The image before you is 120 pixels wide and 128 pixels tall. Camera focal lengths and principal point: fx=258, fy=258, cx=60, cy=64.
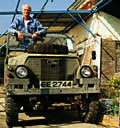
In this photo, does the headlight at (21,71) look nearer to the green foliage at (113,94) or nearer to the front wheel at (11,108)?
the front wheel at (11,108)

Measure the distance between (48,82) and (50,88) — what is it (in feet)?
0.52

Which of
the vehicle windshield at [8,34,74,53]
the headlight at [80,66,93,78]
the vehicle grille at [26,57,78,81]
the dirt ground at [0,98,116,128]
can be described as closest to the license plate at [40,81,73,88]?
the vehicle grille at [26,57,78,81]

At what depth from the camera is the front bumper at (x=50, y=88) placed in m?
5.67

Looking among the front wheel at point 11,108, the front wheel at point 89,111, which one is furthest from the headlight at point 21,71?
the front wheel at point 89,111

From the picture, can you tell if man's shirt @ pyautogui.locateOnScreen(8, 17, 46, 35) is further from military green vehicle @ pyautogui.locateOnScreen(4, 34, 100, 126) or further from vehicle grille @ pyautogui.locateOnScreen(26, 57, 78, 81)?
vehicle grille @ pyautogui.locateOnScreen(26, 57, 78, 81)

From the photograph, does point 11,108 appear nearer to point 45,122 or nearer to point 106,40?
point 45,122

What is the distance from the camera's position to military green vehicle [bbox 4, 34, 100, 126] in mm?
5766

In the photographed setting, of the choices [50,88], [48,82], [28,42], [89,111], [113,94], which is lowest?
[89,111]

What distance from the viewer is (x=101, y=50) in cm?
999

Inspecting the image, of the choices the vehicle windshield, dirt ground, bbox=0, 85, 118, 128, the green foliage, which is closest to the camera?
dirt ground, bbox=0, 85, 118, 128

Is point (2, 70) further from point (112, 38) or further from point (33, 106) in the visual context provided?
point (112, 38)

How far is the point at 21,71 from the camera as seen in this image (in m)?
5.84

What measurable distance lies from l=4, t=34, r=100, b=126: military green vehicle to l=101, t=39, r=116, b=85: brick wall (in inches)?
142

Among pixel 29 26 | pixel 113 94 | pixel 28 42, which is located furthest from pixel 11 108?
pixel 113 94
